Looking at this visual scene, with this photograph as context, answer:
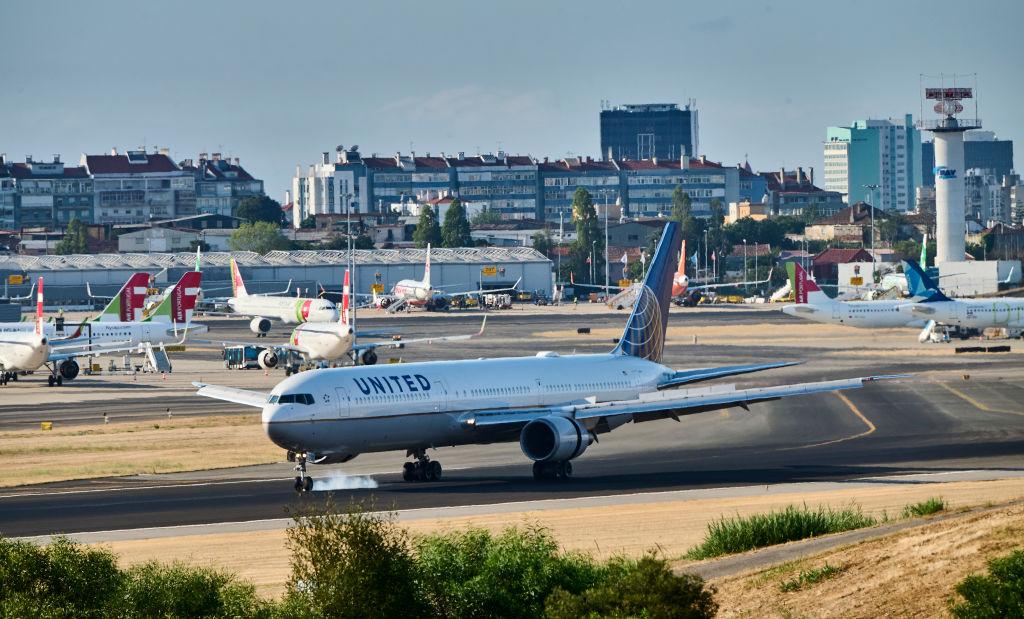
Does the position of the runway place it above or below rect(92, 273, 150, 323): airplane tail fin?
below

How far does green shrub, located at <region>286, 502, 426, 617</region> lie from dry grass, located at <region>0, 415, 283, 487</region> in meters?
32.9

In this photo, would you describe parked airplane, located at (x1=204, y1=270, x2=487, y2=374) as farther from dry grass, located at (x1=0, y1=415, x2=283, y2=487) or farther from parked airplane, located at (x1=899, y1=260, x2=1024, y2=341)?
parked airplane, located at (x1=899, y1=260, x2=1024, y2=341)

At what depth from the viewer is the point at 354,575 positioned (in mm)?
20766

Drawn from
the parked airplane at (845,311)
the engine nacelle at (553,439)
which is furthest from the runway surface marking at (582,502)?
the parked airplane at (845,311)

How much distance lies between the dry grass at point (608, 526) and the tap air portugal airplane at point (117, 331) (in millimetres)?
63597

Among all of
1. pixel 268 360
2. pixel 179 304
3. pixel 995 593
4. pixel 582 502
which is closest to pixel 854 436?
pixel 582 502

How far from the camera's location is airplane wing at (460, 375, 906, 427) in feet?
159

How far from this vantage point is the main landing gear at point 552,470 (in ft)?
157

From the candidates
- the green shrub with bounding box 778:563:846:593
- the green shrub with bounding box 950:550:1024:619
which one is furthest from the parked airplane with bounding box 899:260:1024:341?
the green shrub with bounding box 950:550:1024:619

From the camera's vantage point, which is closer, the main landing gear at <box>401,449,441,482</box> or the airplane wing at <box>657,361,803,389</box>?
the main landing gear at <box>401,449,441,482</box>

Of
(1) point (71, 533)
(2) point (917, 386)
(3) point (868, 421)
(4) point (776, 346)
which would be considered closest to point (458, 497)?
(1) point (71, 533)

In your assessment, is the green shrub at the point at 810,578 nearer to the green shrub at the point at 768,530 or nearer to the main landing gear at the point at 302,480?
the green shrub at the point at 768,530

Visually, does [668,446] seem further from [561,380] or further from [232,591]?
[232,591]

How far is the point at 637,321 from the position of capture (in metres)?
57.4
